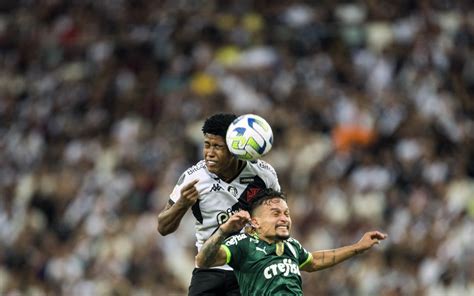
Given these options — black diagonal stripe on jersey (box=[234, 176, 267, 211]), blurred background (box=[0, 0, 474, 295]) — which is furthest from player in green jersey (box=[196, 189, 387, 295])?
blurred background (box=[0, 0, 474, 295])

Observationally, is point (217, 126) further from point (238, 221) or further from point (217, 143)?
point (238, 221)

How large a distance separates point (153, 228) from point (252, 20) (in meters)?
4.90

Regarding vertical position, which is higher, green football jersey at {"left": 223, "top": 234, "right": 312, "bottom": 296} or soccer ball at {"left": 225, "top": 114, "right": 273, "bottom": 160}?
soccer ball at {"left": 225, "top": 114, "right": 273, "bottom": 160}

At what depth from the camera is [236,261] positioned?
10.5m

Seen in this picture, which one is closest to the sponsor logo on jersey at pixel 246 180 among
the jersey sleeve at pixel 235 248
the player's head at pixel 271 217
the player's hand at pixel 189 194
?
the player's head at pixel 271 217

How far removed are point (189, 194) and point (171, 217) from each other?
37cm

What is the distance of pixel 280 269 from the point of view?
10484 millimetres

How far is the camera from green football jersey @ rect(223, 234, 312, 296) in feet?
34.1

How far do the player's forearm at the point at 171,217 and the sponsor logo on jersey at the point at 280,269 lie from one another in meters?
0.82

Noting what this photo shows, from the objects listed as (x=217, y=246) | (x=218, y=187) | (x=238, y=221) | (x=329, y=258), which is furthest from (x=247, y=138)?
(x=329, y=258)

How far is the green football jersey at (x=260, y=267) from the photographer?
10.4 metres

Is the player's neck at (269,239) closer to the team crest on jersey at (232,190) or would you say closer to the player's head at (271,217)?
the player's head at (271,217)

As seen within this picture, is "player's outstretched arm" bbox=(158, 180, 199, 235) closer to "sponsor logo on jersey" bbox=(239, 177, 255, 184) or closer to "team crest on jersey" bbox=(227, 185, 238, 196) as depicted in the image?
"team crest on jersey" bbox=(227, 185, 238, 196)

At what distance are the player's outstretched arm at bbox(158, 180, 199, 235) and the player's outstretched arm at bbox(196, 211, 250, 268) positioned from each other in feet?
1.32
